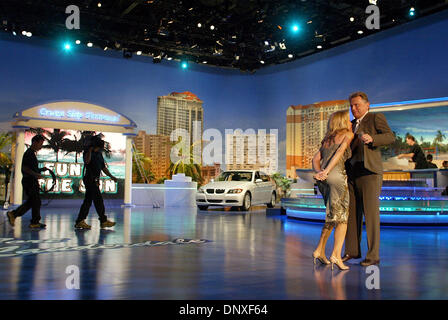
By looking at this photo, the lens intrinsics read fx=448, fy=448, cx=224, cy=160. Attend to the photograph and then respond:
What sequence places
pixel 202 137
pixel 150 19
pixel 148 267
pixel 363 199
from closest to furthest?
pixel 148 267, pixel 363 199, pixel 150 19, pixel 202 137

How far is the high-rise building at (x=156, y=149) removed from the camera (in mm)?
21703

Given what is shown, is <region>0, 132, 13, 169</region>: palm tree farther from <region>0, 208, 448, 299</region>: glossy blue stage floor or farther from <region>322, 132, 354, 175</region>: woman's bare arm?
<region>322, 132, 354, 175</region>: woman's bare arm

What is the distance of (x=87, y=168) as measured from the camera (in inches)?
314

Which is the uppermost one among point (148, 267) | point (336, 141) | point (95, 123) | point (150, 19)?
point (150, 19)

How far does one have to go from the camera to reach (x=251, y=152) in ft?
74.9

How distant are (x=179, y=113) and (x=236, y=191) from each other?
348 inches

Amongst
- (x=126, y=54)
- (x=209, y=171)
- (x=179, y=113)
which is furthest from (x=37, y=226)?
(x=209, y=171)

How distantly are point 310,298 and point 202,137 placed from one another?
2043 centimetres

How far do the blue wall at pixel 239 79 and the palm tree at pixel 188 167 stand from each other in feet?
6.21

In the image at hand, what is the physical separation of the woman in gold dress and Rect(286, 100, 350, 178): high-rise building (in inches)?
610

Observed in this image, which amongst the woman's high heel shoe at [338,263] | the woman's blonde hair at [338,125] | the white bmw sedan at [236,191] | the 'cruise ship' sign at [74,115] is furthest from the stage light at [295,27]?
the woman's high heel shoe at [338,263]
